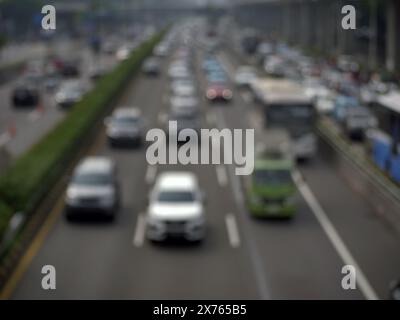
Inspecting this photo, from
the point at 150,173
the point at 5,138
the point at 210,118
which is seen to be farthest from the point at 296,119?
the point at 5,138

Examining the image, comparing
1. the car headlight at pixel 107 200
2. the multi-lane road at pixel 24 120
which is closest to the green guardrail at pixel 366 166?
the car headlight at pixel 107 200

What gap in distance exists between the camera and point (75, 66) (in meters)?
75.9

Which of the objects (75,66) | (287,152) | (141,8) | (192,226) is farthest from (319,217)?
(141,8)

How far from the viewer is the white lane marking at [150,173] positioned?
3083 cm

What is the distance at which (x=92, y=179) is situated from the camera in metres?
24.4

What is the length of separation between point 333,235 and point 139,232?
549 cm

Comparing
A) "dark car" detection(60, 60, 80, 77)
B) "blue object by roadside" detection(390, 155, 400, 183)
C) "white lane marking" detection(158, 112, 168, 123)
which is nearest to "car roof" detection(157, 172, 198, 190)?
"blue object by roadside" detection(390, 155, 400, 183)

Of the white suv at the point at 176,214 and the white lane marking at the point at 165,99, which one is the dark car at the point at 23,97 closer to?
the white lane marking at the point at 165,99

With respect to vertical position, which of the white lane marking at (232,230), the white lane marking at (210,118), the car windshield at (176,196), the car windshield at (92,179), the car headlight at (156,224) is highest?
the car windshield at (92,179)

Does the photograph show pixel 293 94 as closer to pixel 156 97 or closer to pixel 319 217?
pixel 319 217

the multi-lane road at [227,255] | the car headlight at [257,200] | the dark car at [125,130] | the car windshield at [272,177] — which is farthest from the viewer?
the dark car at [125,130]

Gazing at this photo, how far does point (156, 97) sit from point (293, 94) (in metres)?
25.3

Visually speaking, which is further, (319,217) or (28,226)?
(319,217)

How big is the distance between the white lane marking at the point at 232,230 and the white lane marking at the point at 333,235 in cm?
258
